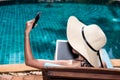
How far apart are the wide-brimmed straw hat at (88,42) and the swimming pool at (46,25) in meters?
3.37

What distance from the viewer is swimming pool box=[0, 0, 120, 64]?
7.17m

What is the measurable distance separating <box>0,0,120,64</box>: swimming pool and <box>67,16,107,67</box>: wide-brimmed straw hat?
133 inches

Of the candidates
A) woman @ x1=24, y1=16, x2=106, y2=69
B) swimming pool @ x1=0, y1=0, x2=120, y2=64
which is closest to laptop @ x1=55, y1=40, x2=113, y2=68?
woman @ x1=24, y1=16, x2=106, y2=69

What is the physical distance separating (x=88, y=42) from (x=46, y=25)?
549 centimetres

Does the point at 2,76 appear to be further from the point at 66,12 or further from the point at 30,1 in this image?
the point at 30,1

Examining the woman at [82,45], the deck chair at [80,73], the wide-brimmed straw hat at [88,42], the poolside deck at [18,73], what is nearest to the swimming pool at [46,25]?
the poolside deck at [18,73]

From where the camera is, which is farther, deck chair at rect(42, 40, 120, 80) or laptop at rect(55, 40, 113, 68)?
laptop at rect(55, 40, 113, 68)

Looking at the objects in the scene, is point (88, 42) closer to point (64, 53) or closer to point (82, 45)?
point (82, 45)

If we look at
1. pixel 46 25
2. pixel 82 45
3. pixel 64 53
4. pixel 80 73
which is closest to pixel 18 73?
pixel 64 53

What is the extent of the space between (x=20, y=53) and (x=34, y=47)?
18.2 inches


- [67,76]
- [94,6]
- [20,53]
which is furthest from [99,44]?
[94,6]

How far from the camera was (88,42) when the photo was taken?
10.9 feet

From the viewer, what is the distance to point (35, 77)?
4.97 m

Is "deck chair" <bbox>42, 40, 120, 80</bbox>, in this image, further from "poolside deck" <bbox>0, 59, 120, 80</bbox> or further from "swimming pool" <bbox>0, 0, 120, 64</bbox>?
A: "swimming pool" <bbox>0, 0, 120, 64</bbox>
